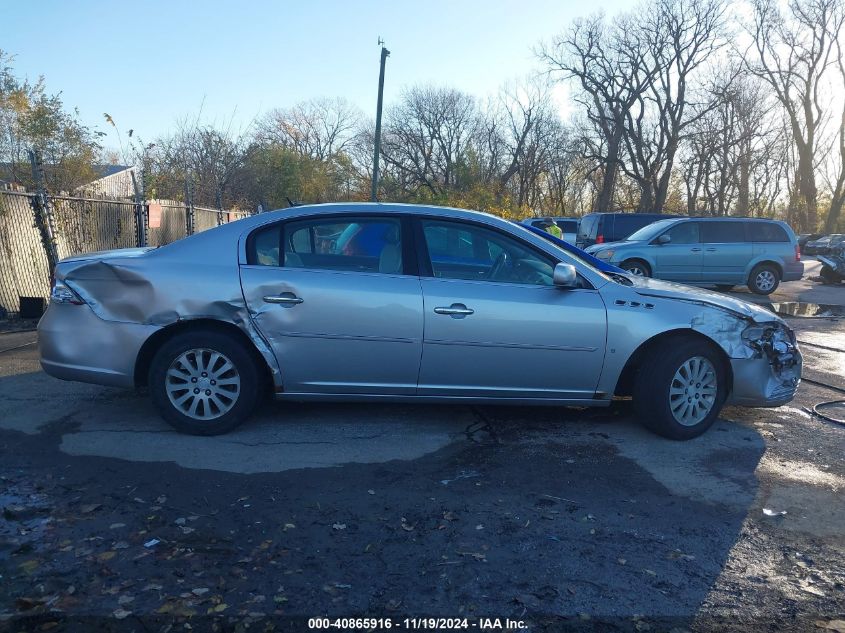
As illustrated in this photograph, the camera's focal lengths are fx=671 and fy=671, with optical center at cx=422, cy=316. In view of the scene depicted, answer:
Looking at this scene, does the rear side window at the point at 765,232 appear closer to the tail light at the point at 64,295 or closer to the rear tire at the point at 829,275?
the rear tire at the point at 829,275

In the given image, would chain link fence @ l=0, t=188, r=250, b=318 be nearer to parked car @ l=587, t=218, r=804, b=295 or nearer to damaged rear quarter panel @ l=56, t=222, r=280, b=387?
damaged rear quarter panel @ l=56, t=222, r=280, b=387

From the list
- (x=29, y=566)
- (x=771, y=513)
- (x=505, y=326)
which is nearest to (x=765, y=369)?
(x=771, y=513)

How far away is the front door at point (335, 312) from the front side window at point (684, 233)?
465 inches

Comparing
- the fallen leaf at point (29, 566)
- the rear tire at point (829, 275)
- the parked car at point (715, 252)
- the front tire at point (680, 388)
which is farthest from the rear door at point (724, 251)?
the fallen leaf at point (29, 566)

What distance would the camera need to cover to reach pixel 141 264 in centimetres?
471

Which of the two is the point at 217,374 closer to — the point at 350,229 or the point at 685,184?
the point at 350,229

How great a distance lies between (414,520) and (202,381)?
200 cm

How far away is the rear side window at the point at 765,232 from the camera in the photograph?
15.5m

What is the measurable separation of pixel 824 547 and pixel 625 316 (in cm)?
191

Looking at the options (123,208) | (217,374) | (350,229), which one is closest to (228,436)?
(217,374)

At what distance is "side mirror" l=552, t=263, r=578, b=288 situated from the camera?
15.2 feet

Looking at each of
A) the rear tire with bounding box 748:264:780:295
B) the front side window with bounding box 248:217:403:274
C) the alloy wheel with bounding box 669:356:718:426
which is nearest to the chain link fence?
the front side window with bounding box 248:217:403:274

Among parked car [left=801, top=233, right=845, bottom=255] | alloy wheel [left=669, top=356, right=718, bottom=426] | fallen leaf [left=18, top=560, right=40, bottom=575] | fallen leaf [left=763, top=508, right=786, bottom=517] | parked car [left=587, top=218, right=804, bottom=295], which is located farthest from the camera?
parked car [left=801, top=233, right=845, bottom=255]

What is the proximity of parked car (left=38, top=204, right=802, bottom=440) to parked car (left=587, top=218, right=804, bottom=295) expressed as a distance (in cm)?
1024
